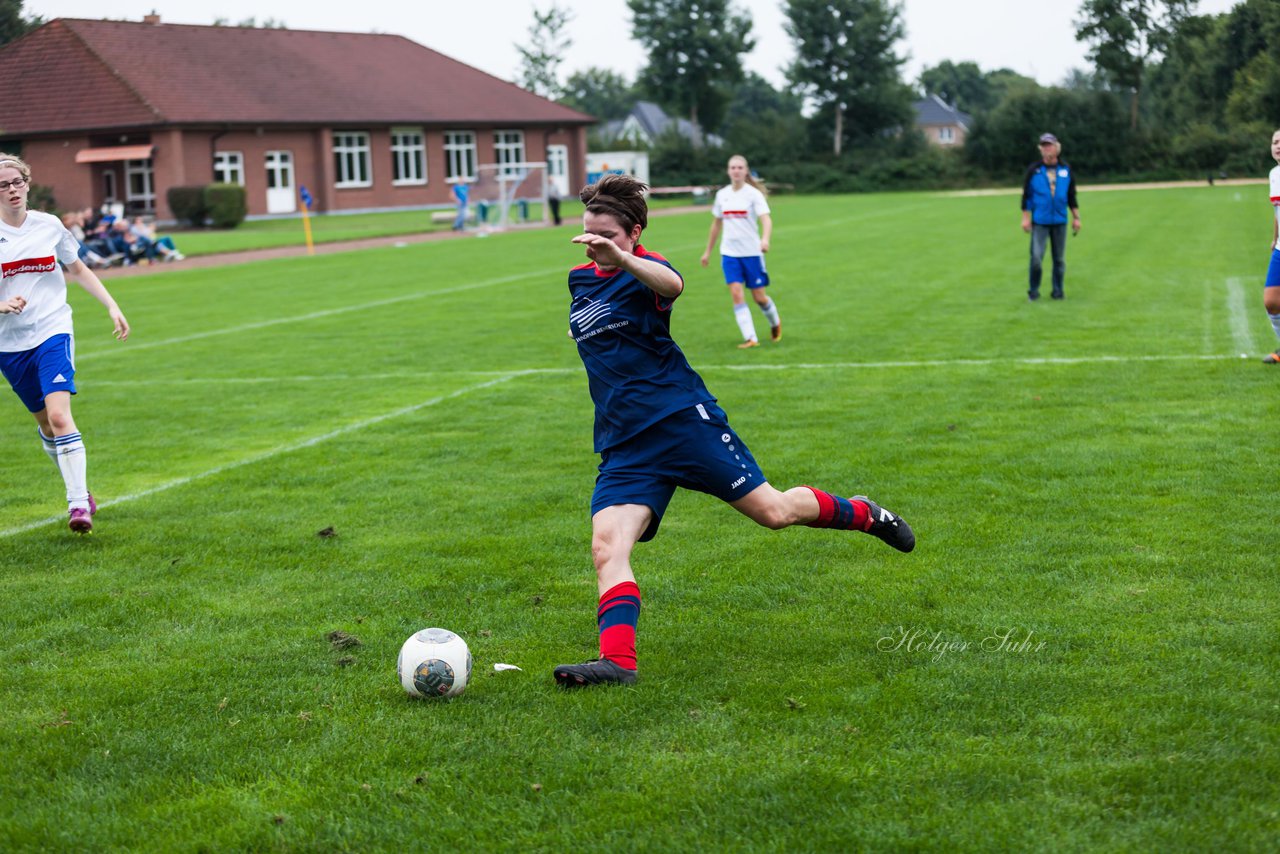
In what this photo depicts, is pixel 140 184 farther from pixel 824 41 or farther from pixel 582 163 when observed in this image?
pixel 824 41

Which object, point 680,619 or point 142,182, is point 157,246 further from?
point 680,619

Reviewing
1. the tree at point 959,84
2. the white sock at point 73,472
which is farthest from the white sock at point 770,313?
the tree at point 959,84

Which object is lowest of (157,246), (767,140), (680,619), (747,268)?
(680,619)

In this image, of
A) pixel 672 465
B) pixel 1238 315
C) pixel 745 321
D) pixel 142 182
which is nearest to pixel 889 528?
pixel 672 465

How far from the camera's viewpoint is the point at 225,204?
161 ft

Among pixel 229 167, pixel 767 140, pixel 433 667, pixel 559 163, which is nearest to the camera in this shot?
pixel 433 667

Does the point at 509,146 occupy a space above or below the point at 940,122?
below

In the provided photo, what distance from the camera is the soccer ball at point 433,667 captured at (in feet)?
15.9

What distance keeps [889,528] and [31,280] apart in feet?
17.0

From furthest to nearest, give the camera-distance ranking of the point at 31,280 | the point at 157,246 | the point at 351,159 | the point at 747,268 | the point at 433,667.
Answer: the point at 351,159 < the point at 157,246 < the point at 747,268 < the point at 31,280 < the point at 433,667

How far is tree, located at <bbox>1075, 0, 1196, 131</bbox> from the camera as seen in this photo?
73.9 meters

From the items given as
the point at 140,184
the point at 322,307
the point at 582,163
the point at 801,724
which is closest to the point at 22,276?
the point at 801,724

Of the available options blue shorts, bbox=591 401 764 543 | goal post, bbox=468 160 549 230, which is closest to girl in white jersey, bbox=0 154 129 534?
blue shorts, bbox=591 401 764 543

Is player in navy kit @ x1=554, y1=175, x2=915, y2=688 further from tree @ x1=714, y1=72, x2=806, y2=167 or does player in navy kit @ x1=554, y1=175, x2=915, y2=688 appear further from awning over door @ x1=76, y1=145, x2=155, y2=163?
tree @ x1=714, y1=72, x2=806, y2=167
